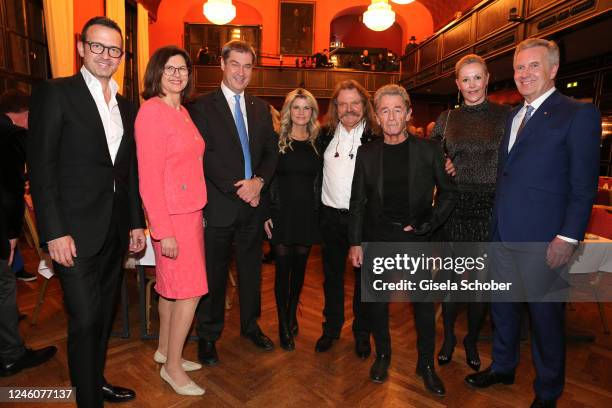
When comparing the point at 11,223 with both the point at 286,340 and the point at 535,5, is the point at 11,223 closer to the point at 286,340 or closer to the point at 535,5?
the point at 286,340

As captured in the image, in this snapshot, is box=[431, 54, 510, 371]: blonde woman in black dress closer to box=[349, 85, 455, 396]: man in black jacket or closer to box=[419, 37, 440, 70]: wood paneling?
box=[349, 85, 455, 396]: man in black jacket

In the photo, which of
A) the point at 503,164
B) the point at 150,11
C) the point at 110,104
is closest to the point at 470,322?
the point at 503,164

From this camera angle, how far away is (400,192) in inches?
85.5

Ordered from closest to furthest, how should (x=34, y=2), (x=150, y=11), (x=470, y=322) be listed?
(x=470, y=322), (x=34, y=2), (x=150, y=11)

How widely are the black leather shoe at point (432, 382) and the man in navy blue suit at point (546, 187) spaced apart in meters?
0.46

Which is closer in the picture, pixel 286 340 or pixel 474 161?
pixel 474 161

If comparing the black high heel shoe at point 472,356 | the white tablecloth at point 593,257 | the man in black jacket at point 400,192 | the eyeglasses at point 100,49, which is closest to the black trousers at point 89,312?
the eyeglasses at point 100,49

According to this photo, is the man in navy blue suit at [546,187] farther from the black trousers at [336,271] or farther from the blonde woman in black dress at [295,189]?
the blonde woman in black dress at [295,189]

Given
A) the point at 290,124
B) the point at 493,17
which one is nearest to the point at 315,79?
the point at 493,17

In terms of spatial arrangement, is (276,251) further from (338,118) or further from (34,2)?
(34,2)

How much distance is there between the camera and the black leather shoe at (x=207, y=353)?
8.25 ft

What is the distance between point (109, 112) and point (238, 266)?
4.30ft

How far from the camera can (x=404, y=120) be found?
213cm

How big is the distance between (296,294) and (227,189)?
93 cm
